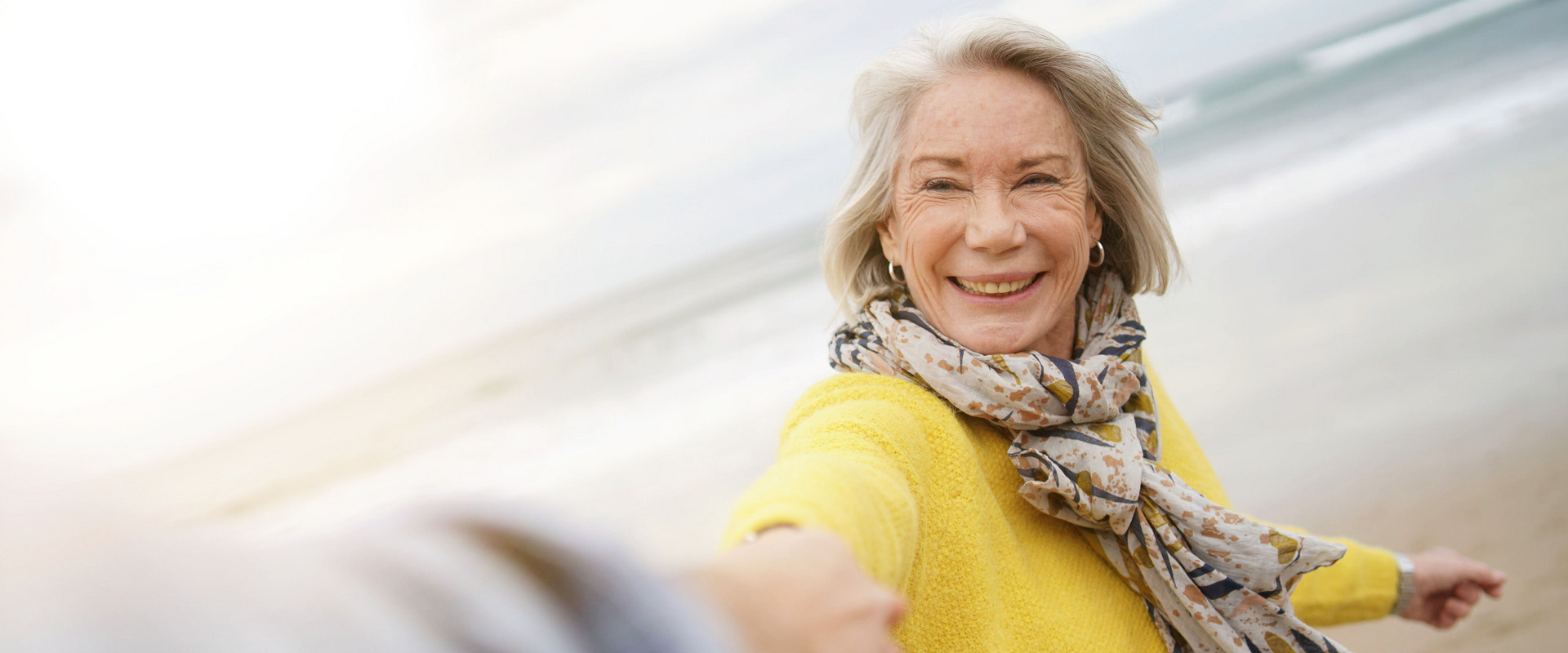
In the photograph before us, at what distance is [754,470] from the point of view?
6.92 m

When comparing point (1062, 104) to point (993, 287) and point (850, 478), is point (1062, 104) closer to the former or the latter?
point (993, 287)

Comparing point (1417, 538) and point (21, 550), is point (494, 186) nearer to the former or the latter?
point (1417, 538)

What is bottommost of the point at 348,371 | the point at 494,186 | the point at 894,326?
the point at 894,326

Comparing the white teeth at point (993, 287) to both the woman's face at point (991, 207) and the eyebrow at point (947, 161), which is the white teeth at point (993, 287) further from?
the eyebrow at point (947, 161)

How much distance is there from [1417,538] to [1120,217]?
335 cm

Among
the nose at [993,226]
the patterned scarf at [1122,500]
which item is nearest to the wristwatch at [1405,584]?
the patterned scarf at [1122,500]

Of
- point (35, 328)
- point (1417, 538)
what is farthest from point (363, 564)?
point (35, 328)

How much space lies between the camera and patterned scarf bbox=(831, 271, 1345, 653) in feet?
5.90

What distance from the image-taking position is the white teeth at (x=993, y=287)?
77.8 inches

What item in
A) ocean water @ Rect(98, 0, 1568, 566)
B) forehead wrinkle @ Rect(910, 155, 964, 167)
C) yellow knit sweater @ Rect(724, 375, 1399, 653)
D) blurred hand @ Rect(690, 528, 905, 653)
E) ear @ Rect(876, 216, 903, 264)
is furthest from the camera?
ocean water @ Rect(98, 0, 1568, 566)

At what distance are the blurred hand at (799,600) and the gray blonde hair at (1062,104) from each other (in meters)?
1.39

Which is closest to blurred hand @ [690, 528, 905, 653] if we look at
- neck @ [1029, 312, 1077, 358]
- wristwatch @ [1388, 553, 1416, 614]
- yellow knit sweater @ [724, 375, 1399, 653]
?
yellow knit sweater @ [724, 375, 1399, 653]

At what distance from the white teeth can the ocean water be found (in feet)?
1.59

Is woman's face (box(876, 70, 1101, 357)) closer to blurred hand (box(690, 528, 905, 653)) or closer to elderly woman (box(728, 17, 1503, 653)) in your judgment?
elderly woman (box(728, 17, 1503, 653))
